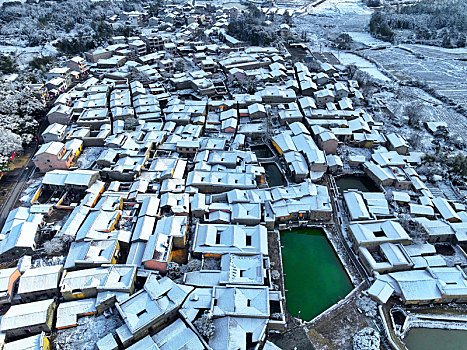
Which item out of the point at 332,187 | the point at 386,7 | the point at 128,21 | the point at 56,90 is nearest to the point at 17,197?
the point at 56,90

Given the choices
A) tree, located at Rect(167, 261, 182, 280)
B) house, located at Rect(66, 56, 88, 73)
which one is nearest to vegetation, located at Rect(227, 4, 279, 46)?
house, located at Rect(66, 56, 88, 73)

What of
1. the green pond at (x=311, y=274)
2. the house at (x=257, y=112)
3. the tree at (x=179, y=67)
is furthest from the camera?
the tree at (x=179, y=67)

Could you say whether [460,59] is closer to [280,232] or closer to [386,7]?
[386,7]

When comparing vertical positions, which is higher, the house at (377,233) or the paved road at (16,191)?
the house at (377,233)

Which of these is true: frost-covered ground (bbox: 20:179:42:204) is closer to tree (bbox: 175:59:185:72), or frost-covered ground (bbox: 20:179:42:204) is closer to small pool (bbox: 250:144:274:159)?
small pool (bbox: 250:144:274:159)

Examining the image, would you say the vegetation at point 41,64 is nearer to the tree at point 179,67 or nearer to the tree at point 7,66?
the tree at point 7,66

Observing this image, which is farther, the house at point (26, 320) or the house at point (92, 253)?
the house at point (92, 253)

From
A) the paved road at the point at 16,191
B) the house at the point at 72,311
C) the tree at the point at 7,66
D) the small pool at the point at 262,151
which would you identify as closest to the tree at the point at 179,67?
the small pool at the point at 262,151

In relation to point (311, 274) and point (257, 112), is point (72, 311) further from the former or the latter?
point (257, 112)
